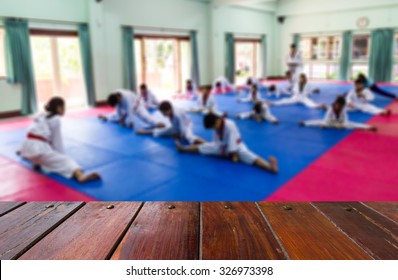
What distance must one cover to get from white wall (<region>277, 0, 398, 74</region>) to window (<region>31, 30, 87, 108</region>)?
37.7 ft

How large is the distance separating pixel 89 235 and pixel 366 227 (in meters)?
0.81

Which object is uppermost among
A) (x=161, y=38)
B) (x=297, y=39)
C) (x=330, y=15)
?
(x=330, y=15)

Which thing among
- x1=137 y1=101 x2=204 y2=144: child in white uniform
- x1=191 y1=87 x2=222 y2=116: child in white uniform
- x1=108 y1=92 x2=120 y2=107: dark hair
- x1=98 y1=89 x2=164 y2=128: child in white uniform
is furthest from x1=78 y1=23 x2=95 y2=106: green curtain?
x1=137 y1=101 x2=204 y2=144: child in white uniform

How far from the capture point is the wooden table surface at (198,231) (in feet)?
2.74

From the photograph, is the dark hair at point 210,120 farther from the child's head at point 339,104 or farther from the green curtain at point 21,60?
the green curtain at point 21,60

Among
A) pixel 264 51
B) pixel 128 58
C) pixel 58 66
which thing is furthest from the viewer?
pixel 264 51

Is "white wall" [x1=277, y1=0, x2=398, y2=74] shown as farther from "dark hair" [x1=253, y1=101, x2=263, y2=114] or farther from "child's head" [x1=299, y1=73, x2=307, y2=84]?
"dark hair" [x1=253, y1=101, x2=263, y2=114]

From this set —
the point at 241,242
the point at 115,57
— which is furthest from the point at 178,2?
the point at 241,242

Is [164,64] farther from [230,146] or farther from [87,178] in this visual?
[87,178]

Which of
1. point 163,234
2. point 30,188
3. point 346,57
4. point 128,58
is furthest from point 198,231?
point 346,57

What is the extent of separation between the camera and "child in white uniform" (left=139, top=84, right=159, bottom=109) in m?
8.79

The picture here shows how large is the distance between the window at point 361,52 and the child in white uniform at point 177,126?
1331cm

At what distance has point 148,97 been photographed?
29.5 feet
